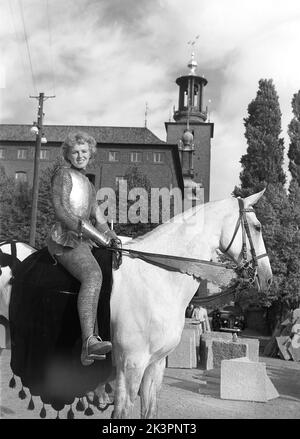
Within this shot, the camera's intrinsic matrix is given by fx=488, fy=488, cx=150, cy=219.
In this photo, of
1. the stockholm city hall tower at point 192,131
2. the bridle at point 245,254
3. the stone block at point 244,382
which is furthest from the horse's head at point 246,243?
the stockholm city hall tower at point 192,131

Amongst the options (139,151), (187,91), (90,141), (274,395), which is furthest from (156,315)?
(187,91)

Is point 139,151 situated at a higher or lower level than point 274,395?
higher

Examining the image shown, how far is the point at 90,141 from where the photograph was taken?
4.79m

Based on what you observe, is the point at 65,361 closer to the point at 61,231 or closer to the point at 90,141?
the point at 61,231

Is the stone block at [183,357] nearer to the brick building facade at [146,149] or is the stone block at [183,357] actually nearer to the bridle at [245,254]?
the bridle at [245,254]

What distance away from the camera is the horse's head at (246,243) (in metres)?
4.76

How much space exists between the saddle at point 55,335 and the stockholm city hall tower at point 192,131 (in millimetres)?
85562

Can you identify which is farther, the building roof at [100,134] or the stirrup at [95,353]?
the building roof at [100,134]

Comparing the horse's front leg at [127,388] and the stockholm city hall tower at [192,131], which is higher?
the stockholm city hall tower at [192,131]

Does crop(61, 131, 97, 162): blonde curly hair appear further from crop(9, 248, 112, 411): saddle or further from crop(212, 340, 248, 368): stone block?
crop(212, 340, 248, 368): stone block
